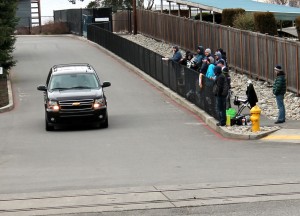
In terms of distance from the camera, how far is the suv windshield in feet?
76.3

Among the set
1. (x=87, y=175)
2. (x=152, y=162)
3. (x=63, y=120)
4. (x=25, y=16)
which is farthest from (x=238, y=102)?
(x=25, y=16)

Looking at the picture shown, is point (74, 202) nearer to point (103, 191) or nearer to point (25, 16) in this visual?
point (103, 191)

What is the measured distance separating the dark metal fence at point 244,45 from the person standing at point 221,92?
5776 millimetres

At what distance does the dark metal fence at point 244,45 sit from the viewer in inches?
1047

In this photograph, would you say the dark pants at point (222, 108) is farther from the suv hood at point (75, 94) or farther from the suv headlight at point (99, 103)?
the suv hood at point (75, 94)

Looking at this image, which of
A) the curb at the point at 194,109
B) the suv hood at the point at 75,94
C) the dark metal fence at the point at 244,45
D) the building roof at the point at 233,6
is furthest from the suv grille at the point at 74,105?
the building roof at the point at 233,6

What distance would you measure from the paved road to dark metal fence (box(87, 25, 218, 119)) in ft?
2.19

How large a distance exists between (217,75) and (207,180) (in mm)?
7911

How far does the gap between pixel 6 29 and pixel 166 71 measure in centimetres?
830

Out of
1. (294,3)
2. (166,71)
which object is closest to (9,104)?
(166,71)

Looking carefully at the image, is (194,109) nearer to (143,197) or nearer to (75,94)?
(75,94)

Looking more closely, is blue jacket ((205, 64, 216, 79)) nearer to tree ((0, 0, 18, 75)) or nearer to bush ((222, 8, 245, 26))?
tree ((0, 0, 18, 75))

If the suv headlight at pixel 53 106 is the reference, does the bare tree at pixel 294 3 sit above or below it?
above

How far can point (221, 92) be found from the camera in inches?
821
